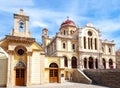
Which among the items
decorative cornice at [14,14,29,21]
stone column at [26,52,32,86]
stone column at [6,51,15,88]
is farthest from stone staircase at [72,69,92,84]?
decorative cornice at [14,14,29,21]

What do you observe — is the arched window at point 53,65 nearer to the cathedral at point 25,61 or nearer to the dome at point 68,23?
the cathedral at point 25,61

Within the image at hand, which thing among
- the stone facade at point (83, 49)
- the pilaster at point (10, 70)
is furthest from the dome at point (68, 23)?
the pilaster at point (10, 70)

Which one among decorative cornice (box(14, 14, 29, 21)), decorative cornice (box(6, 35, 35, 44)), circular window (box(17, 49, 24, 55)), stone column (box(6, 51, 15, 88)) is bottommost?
stone column (box(6, 51, 15, 88))

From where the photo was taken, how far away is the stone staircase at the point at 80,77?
91.5 feet

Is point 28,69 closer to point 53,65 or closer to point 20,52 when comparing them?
point 20,52

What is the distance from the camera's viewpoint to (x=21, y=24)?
25531 millimetres

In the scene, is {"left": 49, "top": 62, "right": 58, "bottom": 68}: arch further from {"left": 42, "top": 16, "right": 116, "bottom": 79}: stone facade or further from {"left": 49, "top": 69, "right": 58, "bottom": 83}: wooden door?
{"left": 42, "top": 16, "right": 116, "bottom": 79}: stone facade

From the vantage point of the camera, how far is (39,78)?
24781mm

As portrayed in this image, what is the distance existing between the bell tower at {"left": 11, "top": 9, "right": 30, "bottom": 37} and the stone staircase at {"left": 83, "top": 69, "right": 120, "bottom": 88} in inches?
479

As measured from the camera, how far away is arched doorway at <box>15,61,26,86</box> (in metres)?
23.9

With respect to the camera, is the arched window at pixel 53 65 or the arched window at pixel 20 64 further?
the arched window at pixel 53 65

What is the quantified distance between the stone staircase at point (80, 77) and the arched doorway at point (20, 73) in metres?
10.0

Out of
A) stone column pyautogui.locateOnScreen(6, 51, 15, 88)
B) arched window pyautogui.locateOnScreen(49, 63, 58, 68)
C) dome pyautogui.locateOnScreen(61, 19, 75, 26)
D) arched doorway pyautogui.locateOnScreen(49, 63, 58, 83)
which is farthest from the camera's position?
dome pyautogui.locateOnScreen(61, 19, 75, 26)

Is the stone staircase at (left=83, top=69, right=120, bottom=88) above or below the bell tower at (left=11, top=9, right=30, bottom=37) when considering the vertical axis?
below
